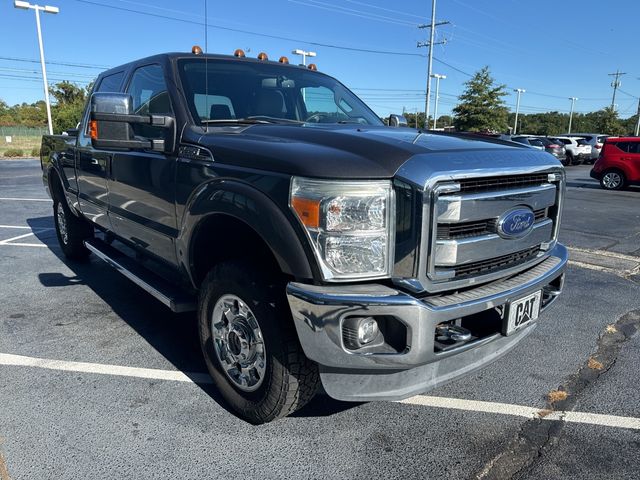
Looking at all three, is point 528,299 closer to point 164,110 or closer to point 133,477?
point 133,477

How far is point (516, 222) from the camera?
259cm

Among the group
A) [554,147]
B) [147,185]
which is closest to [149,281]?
[147,185]

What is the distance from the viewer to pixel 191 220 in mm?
2920

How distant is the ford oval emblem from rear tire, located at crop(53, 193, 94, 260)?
4.79 metres

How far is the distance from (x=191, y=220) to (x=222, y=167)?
1.46 feet

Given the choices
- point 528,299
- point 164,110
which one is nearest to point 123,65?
point 164,110

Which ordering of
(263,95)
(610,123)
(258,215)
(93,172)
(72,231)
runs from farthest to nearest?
(610,123) < (72,231) < (93,172) < (263,95) < (258,215)

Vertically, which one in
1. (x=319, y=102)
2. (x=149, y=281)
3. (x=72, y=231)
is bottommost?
(x=72, y=231)

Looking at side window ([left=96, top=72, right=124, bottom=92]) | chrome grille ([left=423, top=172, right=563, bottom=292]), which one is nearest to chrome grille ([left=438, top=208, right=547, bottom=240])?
chrome grille ([left=423, top=172, right=563, bottom=292])

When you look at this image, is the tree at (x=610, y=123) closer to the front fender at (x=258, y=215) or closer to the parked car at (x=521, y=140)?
the parked car at (x=521, y=140)

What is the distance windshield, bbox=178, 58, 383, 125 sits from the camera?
331 cm

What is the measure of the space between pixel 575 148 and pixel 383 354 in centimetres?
2874

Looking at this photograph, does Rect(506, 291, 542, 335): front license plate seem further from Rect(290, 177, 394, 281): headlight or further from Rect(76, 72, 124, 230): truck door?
Rect(76, 72, 124, 230): truck door

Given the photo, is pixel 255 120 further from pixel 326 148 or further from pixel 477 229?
Result: pixel 477 229
